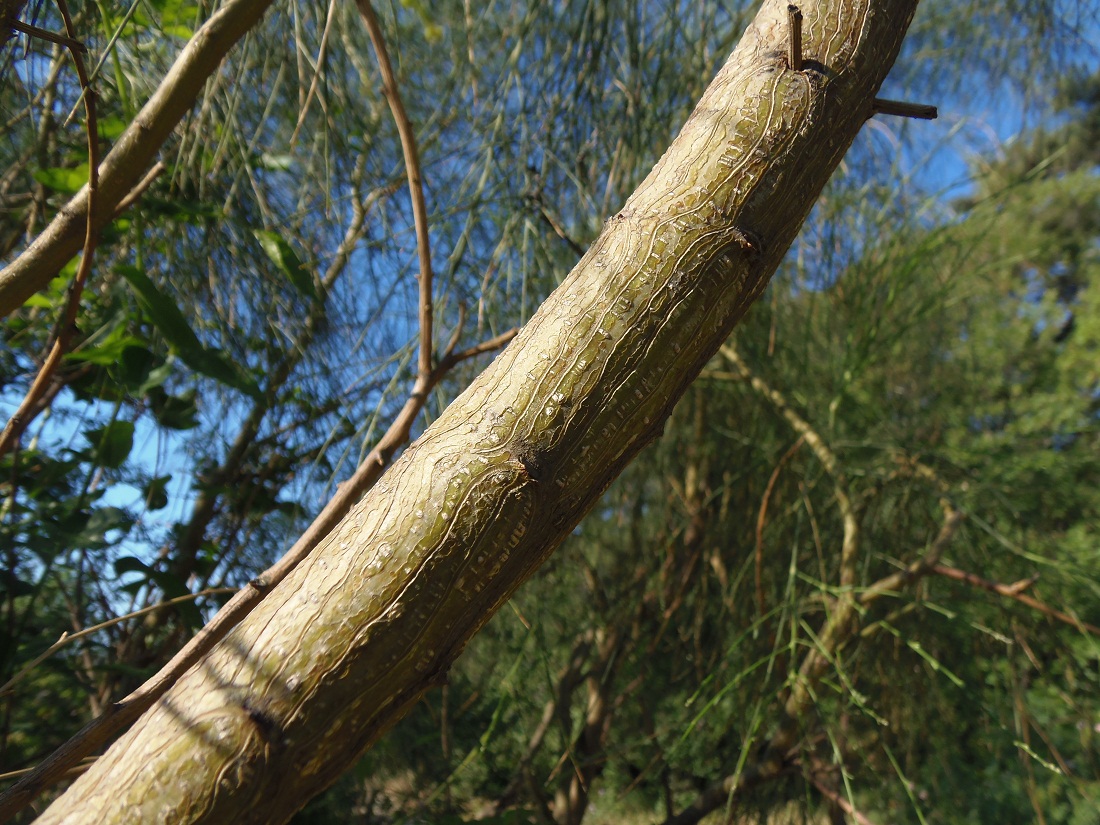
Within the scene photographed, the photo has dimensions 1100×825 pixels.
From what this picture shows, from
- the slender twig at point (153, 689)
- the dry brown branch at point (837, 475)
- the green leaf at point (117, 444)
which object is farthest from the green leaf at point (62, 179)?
the dry brown branch at point (837, 475)

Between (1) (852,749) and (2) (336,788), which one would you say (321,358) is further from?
(1) (852,749)

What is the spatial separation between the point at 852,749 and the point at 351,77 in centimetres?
156

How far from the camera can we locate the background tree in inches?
42.0

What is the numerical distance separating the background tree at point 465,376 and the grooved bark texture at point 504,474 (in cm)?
40

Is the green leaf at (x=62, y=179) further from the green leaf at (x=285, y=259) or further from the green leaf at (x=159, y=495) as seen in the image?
the green leaf at (x=159, y=495)

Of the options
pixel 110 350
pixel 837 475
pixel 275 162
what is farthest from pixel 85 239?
pixel 837 475

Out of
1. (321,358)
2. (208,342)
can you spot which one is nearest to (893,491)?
(321,358)

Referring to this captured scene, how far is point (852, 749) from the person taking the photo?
1.65 meters

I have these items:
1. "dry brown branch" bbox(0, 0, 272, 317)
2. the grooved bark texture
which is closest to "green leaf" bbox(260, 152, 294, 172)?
"dry brown branch" bbox(0, 0, 272, 317)

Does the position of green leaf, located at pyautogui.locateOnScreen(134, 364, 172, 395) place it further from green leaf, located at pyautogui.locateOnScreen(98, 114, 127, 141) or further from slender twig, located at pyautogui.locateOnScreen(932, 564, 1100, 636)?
slender twig, located at pyautogui.locateOnScreen(932, 564, 1100, 636)

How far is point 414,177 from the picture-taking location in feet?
2.10

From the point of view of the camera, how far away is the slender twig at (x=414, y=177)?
600 millimetres

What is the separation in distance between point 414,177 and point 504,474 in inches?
14.2

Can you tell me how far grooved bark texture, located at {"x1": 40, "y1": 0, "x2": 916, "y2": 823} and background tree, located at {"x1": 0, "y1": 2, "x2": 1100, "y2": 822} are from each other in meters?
0.40
